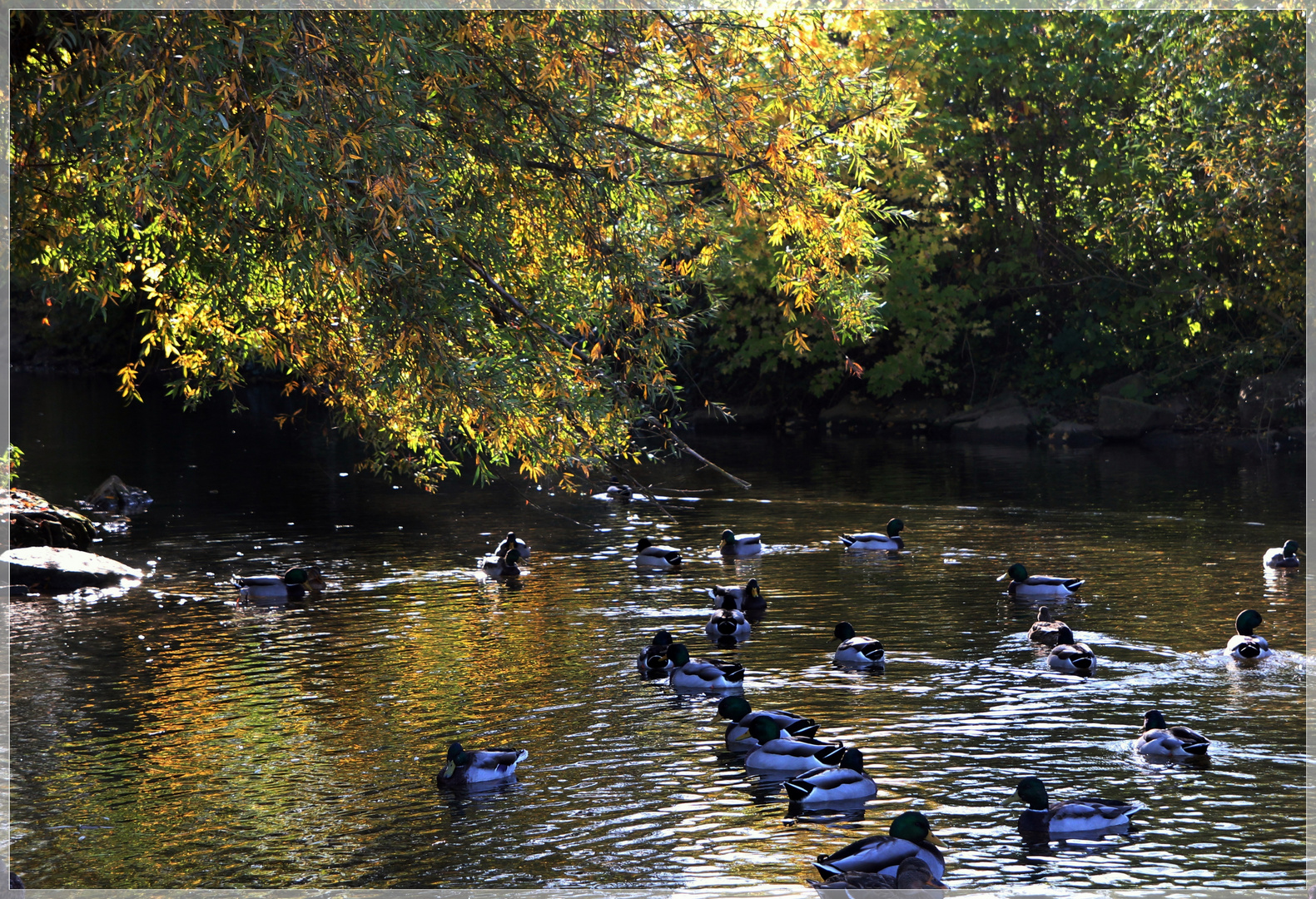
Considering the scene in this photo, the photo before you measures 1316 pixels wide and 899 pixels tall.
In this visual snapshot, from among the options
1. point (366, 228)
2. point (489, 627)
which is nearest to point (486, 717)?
point (489, 627)

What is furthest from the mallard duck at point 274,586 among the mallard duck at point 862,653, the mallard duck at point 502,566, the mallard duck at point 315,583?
the mallard duck at point 862,653

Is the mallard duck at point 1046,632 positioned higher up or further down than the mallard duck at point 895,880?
higher up

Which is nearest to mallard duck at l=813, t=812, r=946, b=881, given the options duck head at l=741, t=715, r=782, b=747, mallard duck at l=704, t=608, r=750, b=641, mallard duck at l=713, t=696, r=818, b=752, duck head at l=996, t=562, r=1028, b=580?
duck head at l=741, t=715, r=782, b=747

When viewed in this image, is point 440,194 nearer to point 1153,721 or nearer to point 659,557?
point 1153,721

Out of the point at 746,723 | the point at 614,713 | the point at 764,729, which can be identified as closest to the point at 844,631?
the point at 614,713

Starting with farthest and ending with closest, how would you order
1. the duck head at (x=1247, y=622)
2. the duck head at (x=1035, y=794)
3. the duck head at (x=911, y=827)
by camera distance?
the duck head at (x=1247, y=622)
the duck head at (x=1035, y=794)
the duck head at (x=911, y=827)

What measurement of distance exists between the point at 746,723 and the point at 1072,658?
4.70 m

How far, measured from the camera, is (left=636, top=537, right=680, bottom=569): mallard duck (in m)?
22.9

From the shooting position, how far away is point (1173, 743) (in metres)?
12.1

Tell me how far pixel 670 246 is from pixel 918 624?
8.07m

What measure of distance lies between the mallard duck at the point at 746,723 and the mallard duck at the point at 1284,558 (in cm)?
1127

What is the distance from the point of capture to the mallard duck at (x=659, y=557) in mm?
22922

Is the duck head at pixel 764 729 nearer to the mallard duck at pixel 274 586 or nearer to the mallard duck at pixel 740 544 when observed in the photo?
the mallard duck at pixel 274 586

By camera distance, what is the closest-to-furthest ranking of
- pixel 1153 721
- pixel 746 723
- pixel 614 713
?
pixel 1153 721
pixel 746 723
pixel 614 713
